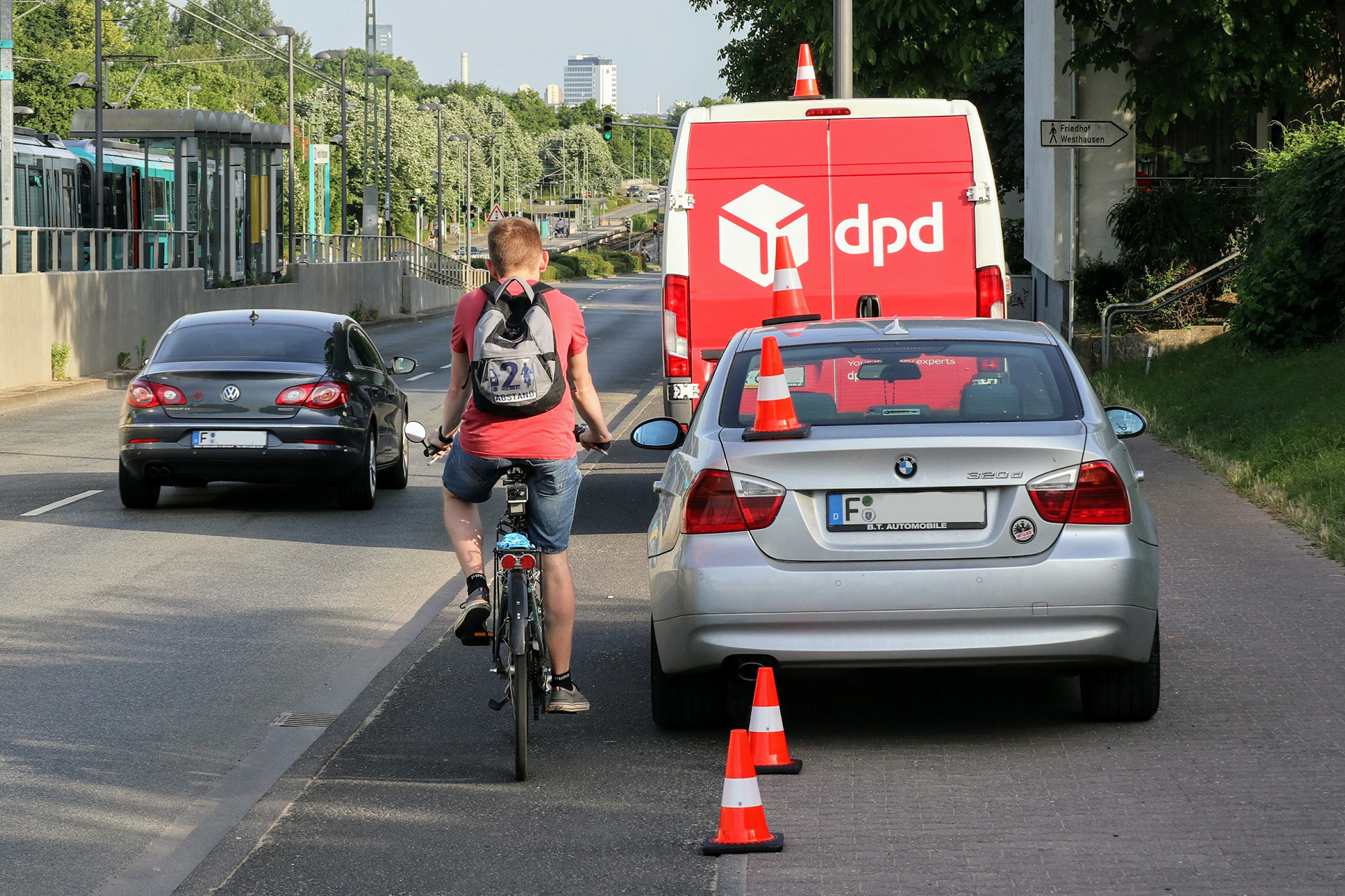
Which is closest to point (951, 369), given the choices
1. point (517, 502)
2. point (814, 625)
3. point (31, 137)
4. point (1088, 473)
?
point (1088, 473)

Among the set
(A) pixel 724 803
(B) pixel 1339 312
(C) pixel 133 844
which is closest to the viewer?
(A) pixel 724 803

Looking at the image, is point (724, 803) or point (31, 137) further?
point (31, 137)

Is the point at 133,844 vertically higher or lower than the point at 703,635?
lower

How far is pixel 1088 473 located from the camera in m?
5.93

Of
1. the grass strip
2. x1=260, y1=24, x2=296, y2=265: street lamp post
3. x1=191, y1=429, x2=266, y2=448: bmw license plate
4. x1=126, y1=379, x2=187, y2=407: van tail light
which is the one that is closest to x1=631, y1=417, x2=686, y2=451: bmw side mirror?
the grass strip

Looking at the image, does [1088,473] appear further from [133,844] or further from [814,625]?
[133,844]

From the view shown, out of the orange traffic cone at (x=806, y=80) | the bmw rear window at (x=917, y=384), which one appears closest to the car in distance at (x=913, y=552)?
the bmw rear window at (x=917, y=384)

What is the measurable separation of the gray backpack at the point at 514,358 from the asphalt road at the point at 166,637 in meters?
1.45

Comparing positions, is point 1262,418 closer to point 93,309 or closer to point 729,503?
point 729,503

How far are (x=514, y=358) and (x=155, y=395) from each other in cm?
774

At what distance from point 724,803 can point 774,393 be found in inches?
65.4

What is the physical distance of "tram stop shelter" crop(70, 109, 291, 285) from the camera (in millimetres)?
37000

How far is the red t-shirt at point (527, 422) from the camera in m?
6.10

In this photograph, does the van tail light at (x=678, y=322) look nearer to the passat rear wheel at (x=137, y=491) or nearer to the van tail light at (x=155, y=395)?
the van tail light at (x=155, y=395)
